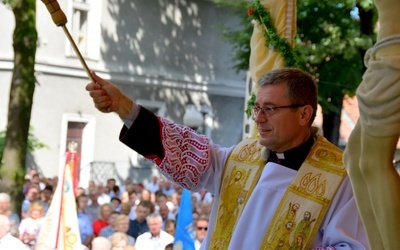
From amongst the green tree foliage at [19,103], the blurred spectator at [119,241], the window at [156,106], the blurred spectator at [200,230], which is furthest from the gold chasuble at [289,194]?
the window at [156,106]

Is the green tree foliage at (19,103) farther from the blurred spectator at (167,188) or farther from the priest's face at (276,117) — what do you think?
the priest's face at (276,117)

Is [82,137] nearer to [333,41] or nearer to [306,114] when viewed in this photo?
[333,41]

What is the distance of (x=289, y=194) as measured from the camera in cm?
407

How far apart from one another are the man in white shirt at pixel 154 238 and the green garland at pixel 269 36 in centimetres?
404

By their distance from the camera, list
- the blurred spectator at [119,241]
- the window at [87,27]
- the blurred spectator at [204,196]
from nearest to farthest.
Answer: the blurred spectator at [119,241], the blurred spectator at [204,196], the window at [87,27]

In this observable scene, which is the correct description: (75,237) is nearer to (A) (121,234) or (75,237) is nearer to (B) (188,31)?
(A) (121,234)

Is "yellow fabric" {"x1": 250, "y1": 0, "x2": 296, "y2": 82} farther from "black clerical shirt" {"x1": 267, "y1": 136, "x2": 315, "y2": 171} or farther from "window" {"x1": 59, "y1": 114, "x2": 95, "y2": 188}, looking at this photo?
"window" {"x1": 59, "y1": 114, "x2": 95, "y2": 188}

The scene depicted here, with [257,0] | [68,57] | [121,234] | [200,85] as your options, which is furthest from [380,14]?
[200,85]

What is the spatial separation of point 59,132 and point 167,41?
4.70 metres

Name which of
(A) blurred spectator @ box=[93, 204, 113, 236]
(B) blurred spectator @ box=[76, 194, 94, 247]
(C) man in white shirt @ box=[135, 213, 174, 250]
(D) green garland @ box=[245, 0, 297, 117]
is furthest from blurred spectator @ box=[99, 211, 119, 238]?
(D) green garland @ box=[245, 0, 297, 117]

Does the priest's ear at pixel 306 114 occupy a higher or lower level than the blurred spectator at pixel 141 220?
higher

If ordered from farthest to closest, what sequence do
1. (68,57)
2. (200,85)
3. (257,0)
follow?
(200,85) → (68,57) → (257,0)

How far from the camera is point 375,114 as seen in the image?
1.97 metres

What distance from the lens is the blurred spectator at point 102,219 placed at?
11.4m
